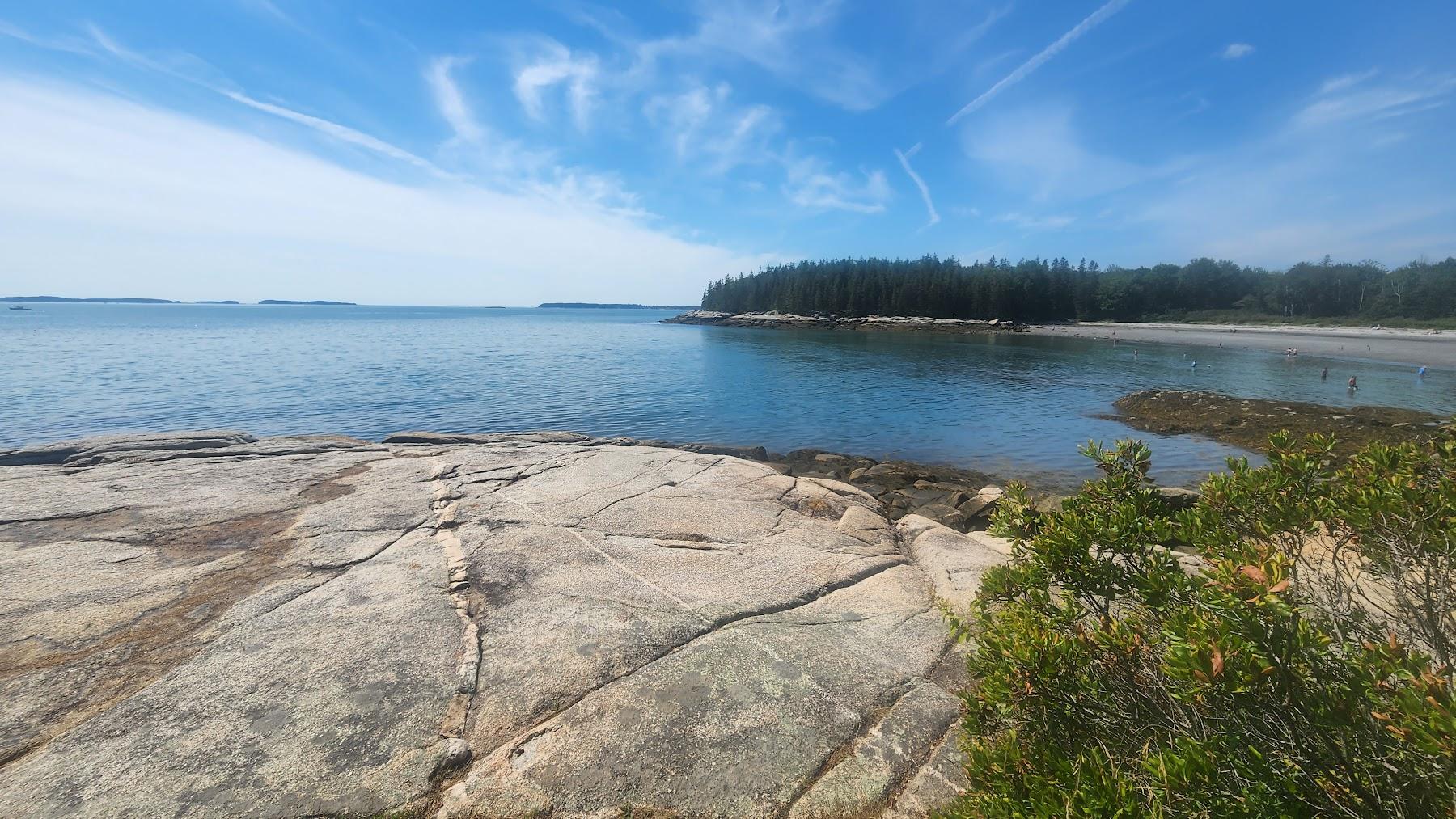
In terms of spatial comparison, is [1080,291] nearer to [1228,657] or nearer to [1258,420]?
[1258,420]

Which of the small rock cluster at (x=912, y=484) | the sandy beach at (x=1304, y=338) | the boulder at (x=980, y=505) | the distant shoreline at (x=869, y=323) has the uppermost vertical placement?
the distant shoreline at (x=869, y=323)

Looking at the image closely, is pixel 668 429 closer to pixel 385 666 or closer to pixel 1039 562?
pixel 385 666

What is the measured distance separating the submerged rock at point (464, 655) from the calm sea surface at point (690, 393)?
8213 mm

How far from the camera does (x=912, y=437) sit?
2166 centimetres

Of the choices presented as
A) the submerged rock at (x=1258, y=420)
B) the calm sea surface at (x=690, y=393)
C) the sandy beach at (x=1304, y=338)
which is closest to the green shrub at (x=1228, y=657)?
the calm sea surface at (x=690, y=393)

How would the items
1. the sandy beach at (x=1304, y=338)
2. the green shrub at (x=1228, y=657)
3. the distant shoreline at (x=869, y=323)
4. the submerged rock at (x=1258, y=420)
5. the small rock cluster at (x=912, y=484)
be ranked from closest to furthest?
the green shrub at (x=1228, y=657)
the small rock cluster at (x=912, y=484)
the submerged rock at (x=1258, y=420)
the sandy beach at (x=1304, y=338)
the distant shoreline at (x=869, y=323)

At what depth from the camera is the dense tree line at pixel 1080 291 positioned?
101m

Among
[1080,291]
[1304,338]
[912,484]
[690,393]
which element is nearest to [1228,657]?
[912,484]

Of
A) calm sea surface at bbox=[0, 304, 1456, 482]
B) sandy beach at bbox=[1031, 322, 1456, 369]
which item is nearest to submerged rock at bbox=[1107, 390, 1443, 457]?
calm sea surface at bbox=[0, 304, 1456, 482]

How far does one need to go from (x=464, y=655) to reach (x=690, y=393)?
27.5 metres

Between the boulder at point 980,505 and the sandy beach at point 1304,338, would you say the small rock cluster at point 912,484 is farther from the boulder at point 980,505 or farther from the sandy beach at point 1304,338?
the sandy beach at point 1304,338

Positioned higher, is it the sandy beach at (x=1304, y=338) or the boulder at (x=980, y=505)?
the sandy beach at (x=1304, y=338)

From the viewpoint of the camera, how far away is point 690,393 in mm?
32469

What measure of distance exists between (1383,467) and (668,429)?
2116 centimetres
